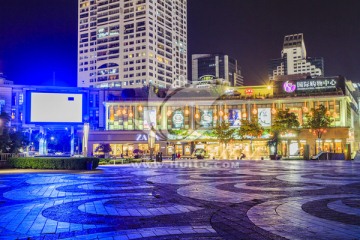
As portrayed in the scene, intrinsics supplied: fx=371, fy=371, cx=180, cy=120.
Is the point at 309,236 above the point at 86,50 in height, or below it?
below

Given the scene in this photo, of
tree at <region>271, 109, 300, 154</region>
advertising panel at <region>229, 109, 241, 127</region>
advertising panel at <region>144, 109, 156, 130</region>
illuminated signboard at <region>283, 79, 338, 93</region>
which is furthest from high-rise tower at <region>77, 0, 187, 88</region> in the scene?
tree at <region>271, 109, 300, 154</region>

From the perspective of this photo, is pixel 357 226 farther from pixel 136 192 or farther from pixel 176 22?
pixel 176 22

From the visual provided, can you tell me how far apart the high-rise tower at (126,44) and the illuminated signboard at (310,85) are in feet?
263

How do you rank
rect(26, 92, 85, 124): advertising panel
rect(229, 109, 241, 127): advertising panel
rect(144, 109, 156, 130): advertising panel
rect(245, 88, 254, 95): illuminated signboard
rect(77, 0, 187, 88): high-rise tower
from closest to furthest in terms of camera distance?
rect(26, 92, 85, 124): advertising panel < rect(229, 109, 241, 127): advertising panel < rect(144, 109, 156, 130): advertising panel < rect(245, 88, 254, 95): illuminated signboard < rect(77, 0, 187, 88): high-rise tower

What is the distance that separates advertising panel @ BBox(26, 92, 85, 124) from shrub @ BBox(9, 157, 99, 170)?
461 inches

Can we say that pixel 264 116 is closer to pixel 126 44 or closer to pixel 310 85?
pixel 310 85

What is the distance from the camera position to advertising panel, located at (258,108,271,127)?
256 feet

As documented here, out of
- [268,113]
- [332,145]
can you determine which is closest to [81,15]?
[268,113]

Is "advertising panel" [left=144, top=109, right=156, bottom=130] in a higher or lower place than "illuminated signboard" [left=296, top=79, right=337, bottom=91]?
lower

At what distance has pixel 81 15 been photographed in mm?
170375

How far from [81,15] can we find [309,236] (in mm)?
177309

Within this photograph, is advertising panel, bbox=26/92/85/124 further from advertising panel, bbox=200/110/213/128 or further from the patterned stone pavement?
advertising panel, bbox=200/110/213/128

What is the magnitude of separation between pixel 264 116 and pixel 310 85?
Answer: 1136 centimetres

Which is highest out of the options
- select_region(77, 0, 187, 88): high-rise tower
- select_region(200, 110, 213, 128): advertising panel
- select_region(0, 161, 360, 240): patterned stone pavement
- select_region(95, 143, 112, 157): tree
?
select_region(77, 0, 187, 88): high-rise tower
